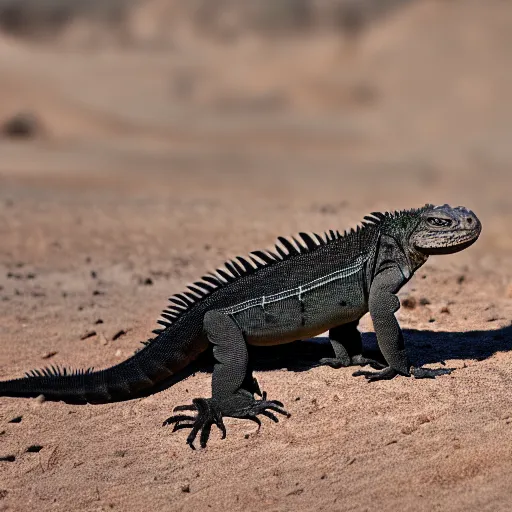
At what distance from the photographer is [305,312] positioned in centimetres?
788

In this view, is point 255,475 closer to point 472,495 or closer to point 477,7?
point 472,495

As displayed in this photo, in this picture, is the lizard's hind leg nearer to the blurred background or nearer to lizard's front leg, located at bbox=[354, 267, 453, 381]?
lizard's front leg, located at bbox=[354, 267, 453, 381]

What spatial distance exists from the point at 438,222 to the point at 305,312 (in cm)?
134

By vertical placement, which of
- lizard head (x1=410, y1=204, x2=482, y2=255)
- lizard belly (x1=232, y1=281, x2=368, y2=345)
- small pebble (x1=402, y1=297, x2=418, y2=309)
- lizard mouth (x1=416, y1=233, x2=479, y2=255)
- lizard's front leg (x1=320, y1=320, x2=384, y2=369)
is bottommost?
lizard's front leg (x1=320, y1=320, x2=384, y2=369)

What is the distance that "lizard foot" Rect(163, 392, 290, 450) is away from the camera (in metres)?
7.55

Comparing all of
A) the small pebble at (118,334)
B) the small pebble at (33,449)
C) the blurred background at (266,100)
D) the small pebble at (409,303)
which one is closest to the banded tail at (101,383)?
the small pebble at (33,449)

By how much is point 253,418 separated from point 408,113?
92.2ft

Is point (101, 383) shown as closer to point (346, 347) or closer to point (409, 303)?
point (346, 347)

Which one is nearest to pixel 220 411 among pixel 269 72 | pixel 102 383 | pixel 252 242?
pixel 102 383

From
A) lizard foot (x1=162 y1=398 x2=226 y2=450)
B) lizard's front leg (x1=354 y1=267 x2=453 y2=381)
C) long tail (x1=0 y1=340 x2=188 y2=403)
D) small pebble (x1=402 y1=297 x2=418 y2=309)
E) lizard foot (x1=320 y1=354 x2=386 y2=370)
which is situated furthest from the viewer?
small pebble (x1=402 y1=297 x2=418 y2=309)

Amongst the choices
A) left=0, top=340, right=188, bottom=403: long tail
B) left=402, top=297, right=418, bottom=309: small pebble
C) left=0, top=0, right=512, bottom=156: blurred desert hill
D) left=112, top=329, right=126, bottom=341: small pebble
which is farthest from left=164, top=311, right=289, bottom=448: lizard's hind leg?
left=0, top=0, right=512, bottom=156: blurred desert hill

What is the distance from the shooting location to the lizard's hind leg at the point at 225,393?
7.60 m

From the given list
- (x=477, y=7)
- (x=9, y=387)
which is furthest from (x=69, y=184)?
(x=477, y=7)

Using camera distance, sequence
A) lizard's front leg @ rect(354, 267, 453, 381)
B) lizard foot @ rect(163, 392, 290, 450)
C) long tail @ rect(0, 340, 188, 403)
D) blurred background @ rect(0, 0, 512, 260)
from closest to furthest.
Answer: lizard foot @ rect(163, 392, 290, 450), lizard's front leg @ rect(354, 267, 453, 381), long tail @ rect(0, 340, 188, 403), blurred background @ rect(0, 0, 512, 260)
